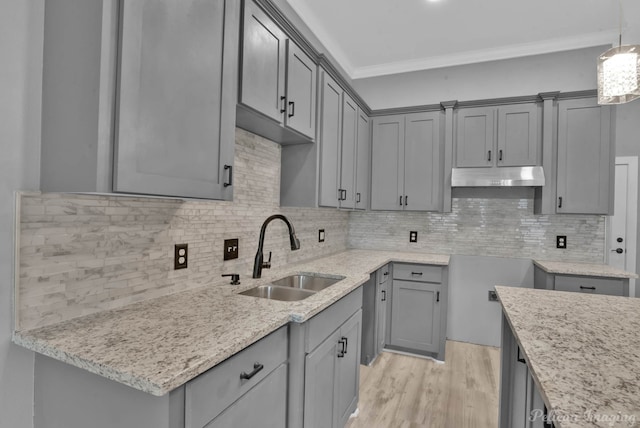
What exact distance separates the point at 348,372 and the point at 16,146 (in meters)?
1.87

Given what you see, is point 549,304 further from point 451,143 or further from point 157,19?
point 451,143

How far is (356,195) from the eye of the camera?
128 inches

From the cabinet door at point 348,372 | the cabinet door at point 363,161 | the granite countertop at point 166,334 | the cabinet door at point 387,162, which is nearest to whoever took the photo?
the granite countertop at point 166,334

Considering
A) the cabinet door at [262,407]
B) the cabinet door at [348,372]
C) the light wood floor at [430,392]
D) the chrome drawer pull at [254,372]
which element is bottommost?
the light wood floor at [430,392]

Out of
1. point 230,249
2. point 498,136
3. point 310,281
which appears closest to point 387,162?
point 498,136

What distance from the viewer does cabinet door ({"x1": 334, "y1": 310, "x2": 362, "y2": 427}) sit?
1.83 meters

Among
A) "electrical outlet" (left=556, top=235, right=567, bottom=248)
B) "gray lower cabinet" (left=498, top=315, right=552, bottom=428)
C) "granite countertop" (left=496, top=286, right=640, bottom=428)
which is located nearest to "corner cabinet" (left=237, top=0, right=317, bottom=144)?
"granite countertop" (left=496, top=286, right=640, bottom=428)

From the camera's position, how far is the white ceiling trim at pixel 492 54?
3.11 meters

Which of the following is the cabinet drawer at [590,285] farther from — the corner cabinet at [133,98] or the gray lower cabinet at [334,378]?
the corner cabinet at [133,98]

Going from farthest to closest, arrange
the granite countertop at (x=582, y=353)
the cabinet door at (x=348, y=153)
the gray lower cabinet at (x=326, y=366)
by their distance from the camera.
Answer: the cabinet door at (x=348, y=153) → the gray lower cabinet at (x=326, y=366) → the granite countertop at (x=582, y=353)

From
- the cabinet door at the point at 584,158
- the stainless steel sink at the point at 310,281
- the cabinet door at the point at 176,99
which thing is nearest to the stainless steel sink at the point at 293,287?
the stainless steel sink at the point at 310,281

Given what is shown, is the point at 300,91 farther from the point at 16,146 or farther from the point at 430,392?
the point at 430,392

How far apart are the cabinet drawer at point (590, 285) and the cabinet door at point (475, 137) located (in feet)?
3.92

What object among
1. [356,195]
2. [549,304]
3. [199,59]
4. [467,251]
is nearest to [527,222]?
[467,251]
